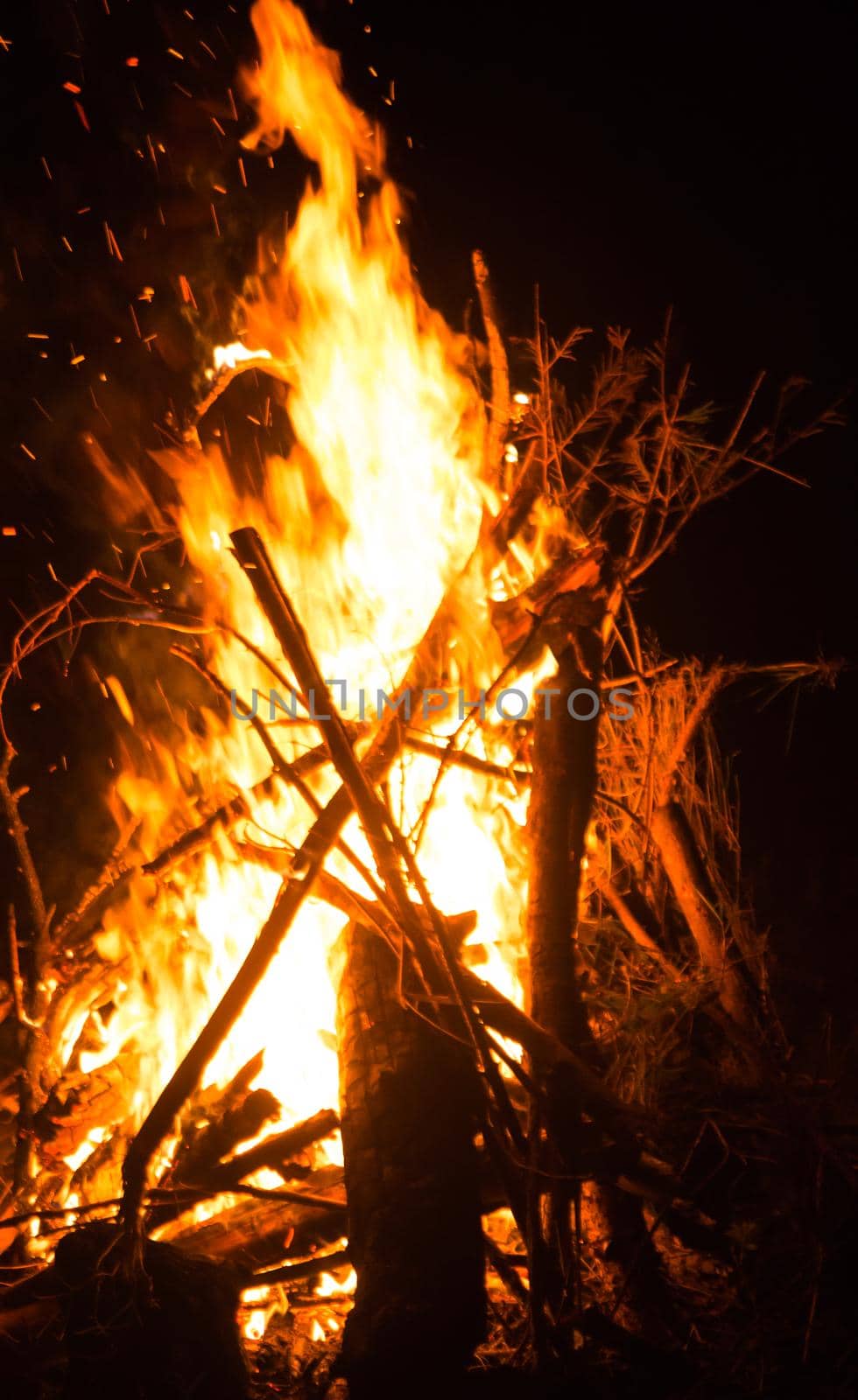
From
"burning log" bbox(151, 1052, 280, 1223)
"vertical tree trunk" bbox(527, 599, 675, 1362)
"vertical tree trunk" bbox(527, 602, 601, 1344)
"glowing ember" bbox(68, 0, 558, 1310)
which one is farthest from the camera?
"glowing ember" bbox(68, 0, 558, 1310)

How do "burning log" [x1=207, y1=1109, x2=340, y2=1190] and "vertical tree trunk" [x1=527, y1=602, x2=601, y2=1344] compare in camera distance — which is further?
"burning log" [x1=207, y1=1109, x2=340, y2=1190]

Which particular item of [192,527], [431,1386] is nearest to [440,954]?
[431,1386]

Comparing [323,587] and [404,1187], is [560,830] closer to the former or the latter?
[404,1187]

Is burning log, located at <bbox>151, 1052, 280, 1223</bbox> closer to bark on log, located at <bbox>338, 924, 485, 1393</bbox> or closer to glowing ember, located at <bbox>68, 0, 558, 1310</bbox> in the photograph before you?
glowing ember, located at <bbox>68, 0, 558, 1310</bbox>

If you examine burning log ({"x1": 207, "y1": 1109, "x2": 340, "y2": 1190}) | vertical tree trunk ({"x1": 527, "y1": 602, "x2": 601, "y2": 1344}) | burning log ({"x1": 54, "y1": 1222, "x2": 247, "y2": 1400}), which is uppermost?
vertical tree trunk ({"x1": 527, "y1": 602, "x2": 601, "y2": 1344})

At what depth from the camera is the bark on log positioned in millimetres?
2387

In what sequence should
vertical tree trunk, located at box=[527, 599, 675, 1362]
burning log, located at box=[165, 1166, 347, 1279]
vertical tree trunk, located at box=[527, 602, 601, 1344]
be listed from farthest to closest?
burning log, located at box=[165, 1166, 347, 1279] < vertical tree trunk, located at box=[527, 602, 601, 1344] < vertical tree trunk, located at box=[527, 599, 675, 1362]

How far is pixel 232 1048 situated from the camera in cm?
412

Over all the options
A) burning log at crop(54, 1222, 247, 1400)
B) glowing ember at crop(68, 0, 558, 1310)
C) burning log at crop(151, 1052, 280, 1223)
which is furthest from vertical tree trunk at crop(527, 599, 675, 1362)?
burning log at crop(151, 1052, 280, 1223)

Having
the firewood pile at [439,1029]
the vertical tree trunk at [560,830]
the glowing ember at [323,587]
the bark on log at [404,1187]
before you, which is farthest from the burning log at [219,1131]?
the vertical tree trunk at [560,830]

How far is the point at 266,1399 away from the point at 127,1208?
0.94m

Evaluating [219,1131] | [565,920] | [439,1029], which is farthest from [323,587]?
[439,1029]

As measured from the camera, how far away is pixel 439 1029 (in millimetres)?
2422

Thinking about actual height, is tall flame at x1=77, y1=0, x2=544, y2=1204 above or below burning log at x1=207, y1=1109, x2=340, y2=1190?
above
